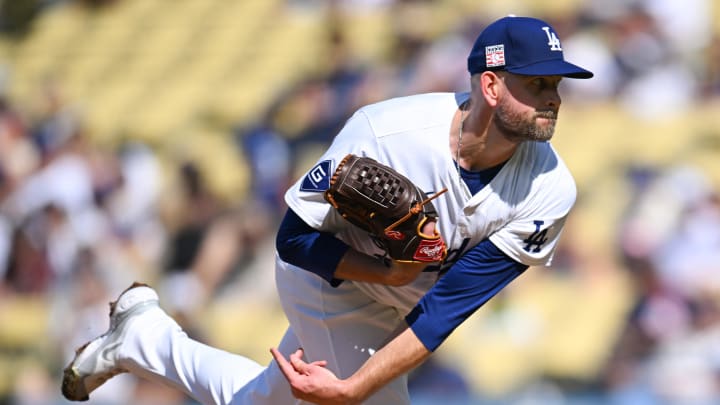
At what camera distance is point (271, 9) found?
9.70m

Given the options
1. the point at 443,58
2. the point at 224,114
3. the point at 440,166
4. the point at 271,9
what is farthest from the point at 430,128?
the point at 271,9

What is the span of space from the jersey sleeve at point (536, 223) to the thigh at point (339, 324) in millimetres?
536

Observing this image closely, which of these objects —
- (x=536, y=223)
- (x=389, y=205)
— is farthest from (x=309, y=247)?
(x=536, y=223)

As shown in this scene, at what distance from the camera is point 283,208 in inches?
309

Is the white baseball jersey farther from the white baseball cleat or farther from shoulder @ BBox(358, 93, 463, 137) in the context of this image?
the white baseball cleat

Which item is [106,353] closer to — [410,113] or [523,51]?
[410,113]

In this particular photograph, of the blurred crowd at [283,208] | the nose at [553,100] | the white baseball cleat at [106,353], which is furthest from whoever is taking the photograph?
the blurred crowd at [283,208]

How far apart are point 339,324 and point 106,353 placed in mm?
916

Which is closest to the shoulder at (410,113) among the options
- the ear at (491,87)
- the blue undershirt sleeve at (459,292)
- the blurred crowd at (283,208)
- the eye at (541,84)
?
the ear at (491,87)

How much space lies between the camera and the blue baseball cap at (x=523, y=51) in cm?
333

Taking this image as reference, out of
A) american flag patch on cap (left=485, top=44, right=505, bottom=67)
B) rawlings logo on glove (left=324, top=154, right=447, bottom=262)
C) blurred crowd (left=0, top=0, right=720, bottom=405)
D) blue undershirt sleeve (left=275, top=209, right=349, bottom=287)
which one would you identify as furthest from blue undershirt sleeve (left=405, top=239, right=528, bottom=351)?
blurred crowd (left=0, top=0, right=720, bottom=405)

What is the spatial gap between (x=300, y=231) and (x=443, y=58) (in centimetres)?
435

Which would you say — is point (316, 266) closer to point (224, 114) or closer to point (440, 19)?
point (440, 19)

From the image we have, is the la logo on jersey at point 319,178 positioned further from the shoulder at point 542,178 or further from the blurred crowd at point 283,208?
the blurred crowd at point 283,208
